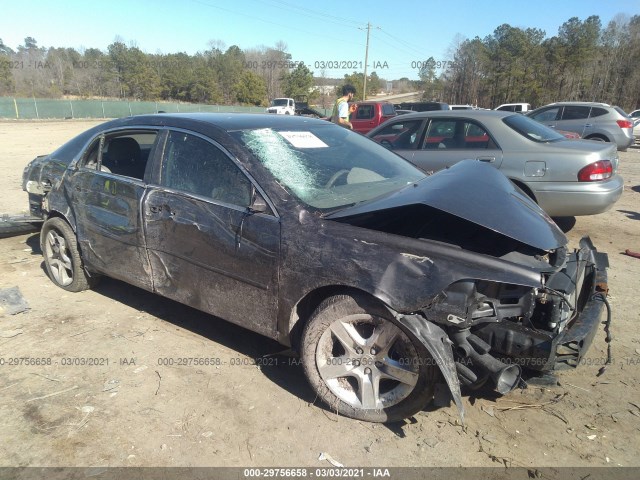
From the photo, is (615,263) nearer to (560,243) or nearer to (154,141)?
(560,243)

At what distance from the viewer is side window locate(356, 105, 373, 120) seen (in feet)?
54.4

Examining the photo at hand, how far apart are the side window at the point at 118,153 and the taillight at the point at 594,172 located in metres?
4.93

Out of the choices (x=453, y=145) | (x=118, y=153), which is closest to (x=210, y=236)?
(x=118, y=153)

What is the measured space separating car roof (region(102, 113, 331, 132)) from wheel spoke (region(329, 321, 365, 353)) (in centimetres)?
155

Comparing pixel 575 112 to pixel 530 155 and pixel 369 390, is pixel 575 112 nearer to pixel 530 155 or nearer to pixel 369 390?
pixel 530 155

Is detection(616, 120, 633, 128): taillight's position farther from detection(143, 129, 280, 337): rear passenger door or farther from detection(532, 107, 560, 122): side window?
detection(143, 129, 280, 337): rear passenger door

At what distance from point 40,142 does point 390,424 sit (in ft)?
69.1

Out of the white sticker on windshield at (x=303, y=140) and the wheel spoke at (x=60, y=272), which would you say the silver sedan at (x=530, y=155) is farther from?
the wheel spoke at (x=60, y=272)

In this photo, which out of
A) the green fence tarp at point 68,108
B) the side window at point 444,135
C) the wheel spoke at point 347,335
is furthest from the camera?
the green fence tarp at point 68,108

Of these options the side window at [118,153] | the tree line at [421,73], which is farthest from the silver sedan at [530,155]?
the tree line at [421,73]

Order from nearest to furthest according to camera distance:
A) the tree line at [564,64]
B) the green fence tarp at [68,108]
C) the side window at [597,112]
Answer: the side window at [597,112] → the green fence tarp at [68,108] → the tree line at [564,64]

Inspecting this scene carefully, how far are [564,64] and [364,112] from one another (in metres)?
31.8

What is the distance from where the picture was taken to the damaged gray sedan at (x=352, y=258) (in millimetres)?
2336

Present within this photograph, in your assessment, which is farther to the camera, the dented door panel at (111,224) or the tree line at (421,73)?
the tree line at (421,73)
